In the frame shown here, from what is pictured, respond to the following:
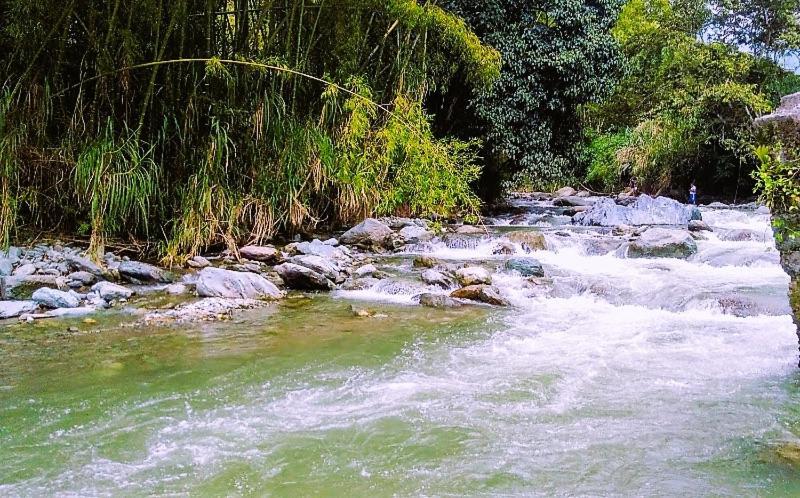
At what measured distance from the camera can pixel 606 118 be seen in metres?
21.9

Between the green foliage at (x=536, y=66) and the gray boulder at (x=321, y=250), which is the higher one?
the green foliage at (x=536, y=66)

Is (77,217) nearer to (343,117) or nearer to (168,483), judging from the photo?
(343,117)

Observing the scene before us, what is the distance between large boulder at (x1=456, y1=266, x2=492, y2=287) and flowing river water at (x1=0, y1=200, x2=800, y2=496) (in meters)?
0.75

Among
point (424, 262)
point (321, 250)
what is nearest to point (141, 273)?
point (321, 250)

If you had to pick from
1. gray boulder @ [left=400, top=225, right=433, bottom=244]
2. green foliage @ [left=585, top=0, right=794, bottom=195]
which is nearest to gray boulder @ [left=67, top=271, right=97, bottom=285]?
gray boulder @ [left=400, top=225, right=433, bottom=244]

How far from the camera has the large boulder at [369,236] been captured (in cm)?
1003

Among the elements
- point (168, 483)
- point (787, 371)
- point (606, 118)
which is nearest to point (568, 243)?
point (787, 371)

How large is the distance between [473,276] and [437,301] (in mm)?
1069

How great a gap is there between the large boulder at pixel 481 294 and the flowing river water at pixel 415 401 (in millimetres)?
271

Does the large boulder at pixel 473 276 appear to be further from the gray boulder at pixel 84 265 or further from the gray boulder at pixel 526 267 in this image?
the gray boulder at pixel 84 265

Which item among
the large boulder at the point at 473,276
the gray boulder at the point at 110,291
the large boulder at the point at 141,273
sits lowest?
the gray boulder at the point at 110,291

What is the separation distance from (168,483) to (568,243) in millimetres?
8224

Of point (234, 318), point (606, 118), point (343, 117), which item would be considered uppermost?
point (606, 118)

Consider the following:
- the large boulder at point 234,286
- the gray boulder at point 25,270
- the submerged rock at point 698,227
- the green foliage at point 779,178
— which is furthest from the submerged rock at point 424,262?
the submerged rock at point 698,227
